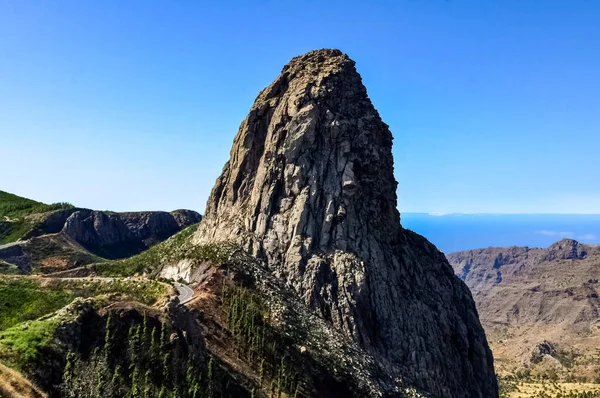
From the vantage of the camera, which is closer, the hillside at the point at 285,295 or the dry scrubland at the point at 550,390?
the hillside at the point at 285,295

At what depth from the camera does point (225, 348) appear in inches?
2505

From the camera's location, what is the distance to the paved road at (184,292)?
69.4 m

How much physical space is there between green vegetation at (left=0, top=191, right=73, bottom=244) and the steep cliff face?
79294 mm

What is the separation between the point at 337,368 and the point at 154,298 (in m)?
28.6

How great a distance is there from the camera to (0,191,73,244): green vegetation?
492 feet

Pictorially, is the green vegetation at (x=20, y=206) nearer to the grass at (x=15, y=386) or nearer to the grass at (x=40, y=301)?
the grass at (x=40, y=301)

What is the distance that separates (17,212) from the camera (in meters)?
172

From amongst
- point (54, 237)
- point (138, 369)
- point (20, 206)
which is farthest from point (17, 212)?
point (138, 369)

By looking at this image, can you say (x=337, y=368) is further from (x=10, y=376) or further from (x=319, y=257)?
(x=10, y=376)

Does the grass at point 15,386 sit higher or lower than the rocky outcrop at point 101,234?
lower

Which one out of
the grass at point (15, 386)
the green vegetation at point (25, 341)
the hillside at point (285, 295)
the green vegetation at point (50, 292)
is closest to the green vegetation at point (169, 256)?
the hillside at point (285, 295)

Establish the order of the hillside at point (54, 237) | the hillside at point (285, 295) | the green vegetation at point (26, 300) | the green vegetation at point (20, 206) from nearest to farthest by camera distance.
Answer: the hillside at point (285, 295)
the green vegetation at point (26, 300)
the hillside at point (54, 237)
the green vegetation at point (20, 206)

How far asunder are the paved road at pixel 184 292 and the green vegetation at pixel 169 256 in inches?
256

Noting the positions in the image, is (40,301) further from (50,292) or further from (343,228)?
(343,228)
